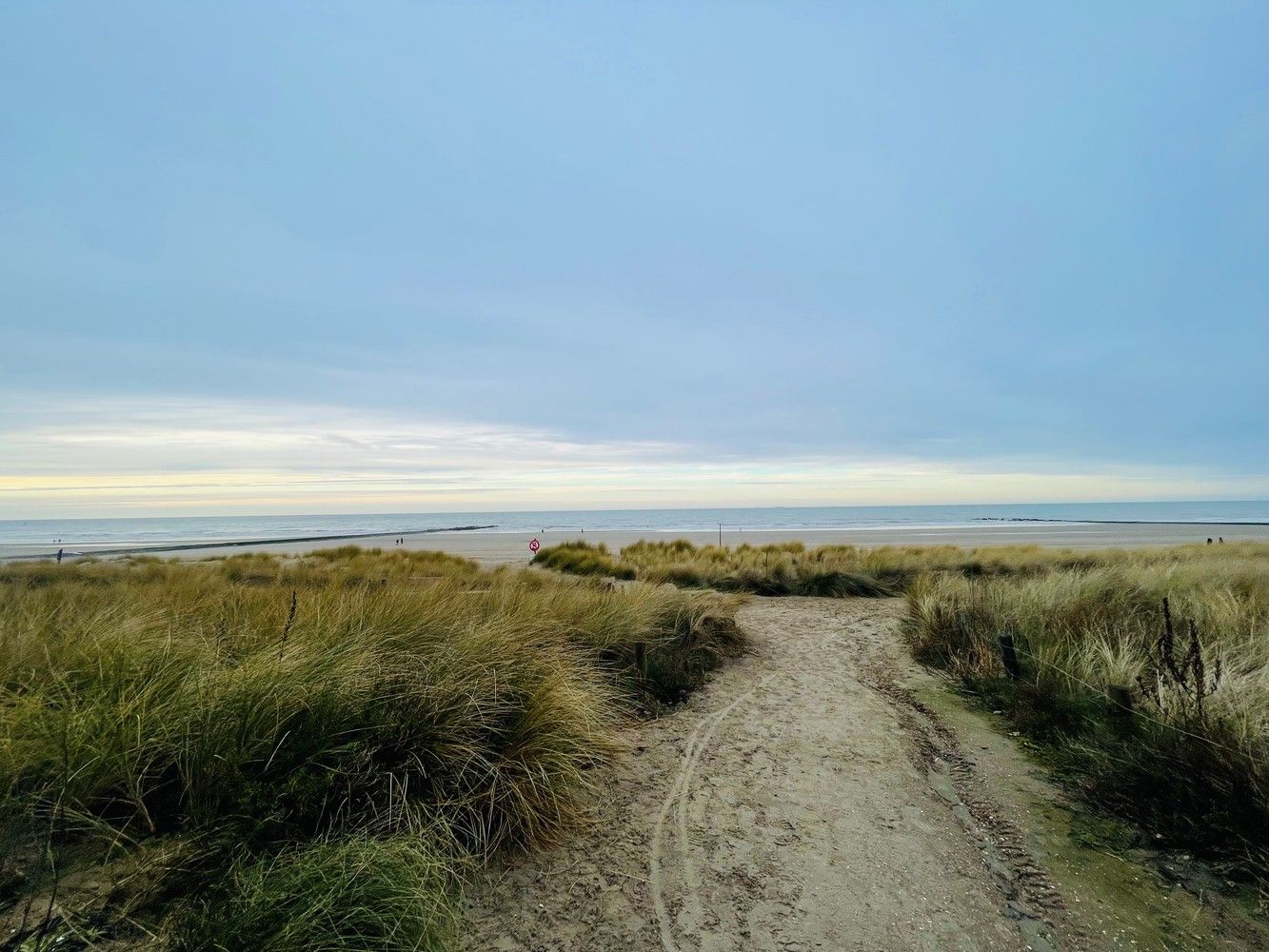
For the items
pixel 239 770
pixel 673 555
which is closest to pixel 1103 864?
pixel 239 770

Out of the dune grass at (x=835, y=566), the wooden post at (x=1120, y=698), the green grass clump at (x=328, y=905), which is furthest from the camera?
the dune grass at (x=835, y=566)

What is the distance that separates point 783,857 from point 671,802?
941 mm

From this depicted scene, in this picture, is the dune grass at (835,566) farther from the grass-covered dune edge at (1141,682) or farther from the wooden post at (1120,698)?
the wooden post at (1120,698)

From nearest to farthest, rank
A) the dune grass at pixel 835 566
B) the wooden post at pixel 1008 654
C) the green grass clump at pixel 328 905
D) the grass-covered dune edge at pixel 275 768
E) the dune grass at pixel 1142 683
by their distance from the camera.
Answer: the green grass clump at pixel 328 905 → the grass-covered dune edge at pixel 275 768 → the dune grass at pixel 1142 683 → the wooden post at pixel 1008 654 → the dune grass at pixel 835 566

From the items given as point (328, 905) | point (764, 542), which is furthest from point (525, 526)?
point (328, 905)

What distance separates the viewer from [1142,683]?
4918 millimetres

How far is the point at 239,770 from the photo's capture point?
Answer: 11.0ft

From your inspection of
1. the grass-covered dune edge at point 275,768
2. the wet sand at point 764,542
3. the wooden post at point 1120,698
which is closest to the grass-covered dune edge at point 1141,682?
the wooden post at point 1120,698

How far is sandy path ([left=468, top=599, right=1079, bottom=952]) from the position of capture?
3211 millimetres

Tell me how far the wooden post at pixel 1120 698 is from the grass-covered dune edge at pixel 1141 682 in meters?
0.01

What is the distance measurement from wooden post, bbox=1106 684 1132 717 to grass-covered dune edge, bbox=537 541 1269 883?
0.04ft

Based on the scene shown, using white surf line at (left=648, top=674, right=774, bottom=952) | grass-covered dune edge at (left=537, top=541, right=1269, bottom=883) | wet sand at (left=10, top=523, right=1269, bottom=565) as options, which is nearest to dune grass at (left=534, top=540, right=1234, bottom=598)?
grass-covered dune edge at (left=537, top=541, right=1269, bottom=883)

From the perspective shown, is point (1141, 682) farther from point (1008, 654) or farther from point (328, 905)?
point (328, 905)

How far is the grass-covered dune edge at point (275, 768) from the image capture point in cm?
255
